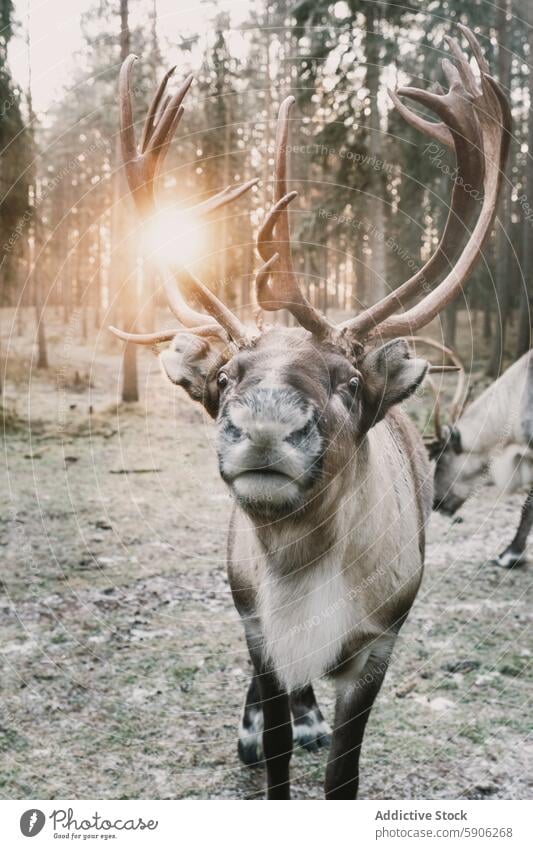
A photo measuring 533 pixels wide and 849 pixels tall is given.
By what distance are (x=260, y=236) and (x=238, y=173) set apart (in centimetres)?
1024

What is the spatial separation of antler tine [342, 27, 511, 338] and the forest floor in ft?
3.30

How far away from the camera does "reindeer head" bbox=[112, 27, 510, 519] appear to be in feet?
7.73

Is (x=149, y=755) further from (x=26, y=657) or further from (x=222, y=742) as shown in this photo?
(x=26, y=657)

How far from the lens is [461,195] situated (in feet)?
10.2

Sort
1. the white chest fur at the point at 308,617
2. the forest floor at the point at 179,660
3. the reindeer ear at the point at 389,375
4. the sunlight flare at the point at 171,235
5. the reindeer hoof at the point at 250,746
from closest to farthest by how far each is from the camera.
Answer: the reindeer ear at the point at 389,375 < the white chest fur at the point at 308,617 < the sunlight flare at the point at 171,235 < the forest floor at the point at 179,660 < the reindeer hoof at the point at 250,746

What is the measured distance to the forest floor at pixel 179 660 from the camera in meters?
3.61

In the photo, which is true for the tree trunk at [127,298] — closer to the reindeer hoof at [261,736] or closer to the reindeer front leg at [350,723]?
the reindeer hoof at [261,736]

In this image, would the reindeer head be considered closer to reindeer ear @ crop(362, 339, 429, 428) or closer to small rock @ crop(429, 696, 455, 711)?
reindeer ear @ crop(362, 339, 429, 428)

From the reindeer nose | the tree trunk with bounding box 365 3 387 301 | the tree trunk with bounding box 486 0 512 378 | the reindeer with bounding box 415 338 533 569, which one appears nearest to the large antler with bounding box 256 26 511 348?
the reindeer nose

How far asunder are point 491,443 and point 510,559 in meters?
1.07

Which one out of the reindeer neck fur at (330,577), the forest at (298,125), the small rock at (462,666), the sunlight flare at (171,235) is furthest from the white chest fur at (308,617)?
the forest at (298,125)

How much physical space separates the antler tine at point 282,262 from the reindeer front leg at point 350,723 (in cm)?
139

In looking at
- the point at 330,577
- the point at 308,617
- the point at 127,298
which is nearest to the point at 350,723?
the point at 308,617
